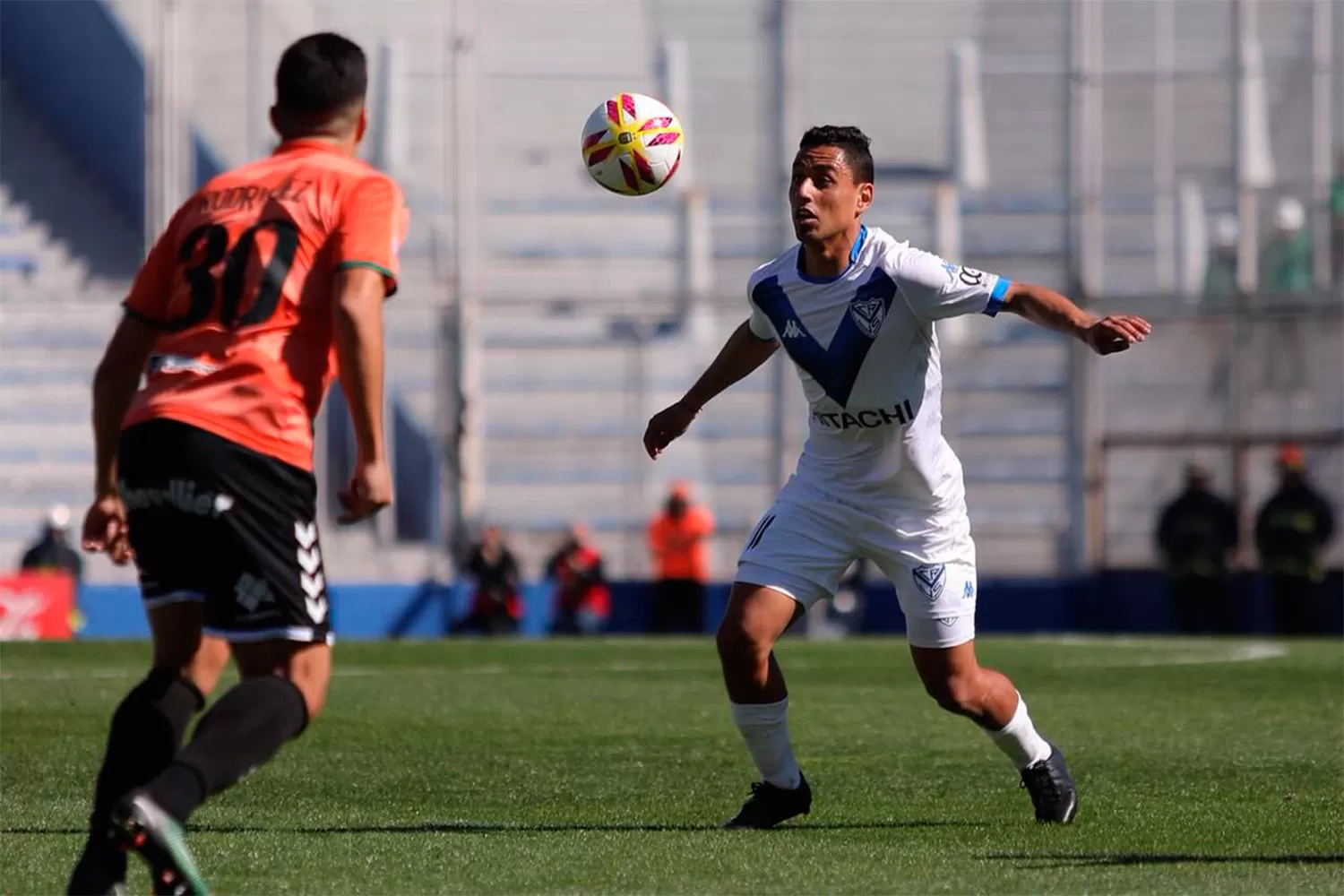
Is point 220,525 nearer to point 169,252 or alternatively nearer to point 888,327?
point 169,252

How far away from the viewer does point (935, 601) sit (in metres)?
7.30

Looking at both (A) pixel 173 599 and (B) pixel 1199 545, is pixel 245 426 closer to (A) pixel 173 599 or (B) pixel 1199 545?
(A) pixel 173 599

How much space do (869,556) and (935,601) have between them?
0.90 feet

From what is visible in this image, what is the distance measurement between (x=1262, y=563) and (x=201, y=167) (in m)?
12.6

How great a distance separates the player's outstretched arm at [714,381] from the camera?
7.58 m

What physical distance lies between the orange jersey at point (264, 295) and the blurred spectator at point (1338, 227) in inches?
854

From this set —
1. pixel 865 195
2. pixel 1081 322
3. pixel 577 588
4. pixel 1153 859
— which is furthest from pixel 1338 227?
pixel 1153 859

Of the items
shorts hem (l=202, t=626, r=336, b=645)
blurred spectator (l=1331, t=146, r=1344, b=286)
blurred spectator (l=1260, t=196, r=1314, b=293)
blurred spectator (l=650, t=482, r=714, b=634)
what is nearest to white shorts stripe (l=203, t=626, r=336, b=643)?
shorts hem (l=202, t=626, r=336, b=645)

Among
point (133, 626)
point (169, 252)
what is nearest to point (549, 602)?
point (133, 626)

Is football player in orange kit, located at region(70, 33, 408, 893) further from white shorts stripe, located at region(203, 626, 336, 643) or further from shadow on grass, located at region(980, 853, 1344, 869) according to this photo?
shadow on grass, located at region(980, 853, 1344, 869)

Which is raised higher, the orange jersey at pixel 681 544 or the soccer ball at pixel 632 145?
the soccer ball at pixel 632 145

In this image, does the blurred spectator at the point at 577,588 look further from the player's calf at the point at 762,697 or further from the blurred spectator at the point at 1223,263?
the player's calf at the point at 762,697

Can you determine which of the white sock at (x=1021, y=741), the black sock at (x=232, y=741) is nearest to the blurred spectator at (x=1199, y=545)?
the white sock at (x=1021, y=741)

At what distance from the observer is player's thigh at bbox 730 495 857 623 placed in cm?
737
